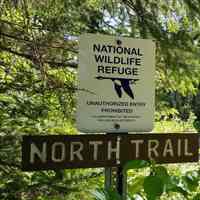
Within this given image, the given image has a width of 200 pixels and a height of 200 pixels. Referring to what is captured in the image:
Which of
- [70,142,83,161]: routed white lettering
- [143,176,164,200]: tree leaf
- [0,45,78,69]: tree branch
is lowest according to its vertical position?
[143,176,164,200]: tree leaf

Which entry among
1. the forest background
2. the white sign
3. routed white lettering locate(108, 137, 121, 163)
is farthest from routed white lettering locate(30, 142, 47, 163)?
the forest background

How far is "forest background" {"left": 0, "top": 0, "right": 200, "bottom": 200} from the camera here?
3150 millimetres

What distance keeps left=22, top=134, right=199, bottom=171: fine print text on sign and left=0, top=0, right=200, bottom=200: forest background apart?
34cm

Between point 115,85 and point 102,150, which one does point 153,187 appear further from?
point 115,85

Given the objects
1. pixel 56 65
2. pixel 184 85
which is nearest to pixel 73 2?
pixel 56 65

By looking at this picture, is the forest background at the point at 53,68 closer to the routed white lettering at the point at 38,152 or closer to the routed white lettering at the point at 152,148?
the routed white lettering at the point at 152,148

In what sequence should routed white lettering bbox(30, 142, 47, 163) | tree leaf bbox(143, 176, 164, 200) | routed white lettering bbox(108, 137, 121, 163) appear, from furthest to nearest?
routed white lettering bbox(108, 137, 121, 163), routed white lettering bbox(30, 142, 47, 163), tree leaf bbox(143, 176, 164, 200)

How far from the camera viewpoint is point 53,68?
3.55 metres

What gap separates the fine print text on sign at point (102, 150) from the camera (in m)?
2.15

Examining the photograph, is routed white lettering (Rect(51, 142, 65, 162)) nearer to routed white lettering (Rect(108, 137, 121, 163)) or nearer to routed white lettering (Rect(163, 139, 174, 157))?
routed white lettering (Rect(108, 137, 121, 163))

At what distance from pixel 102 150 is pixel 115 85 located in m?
0.35

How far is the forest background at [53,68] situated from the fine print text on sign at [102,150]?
0.34 metres

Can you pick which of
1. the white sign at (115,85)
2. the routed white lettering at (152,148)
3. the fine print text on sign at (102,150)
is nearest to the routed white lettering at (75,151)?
the fine print text on sign at (102,150)

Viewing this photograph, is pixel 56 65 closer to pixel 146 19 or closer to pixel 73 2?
pixel 73 2
